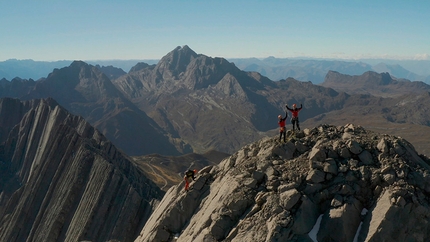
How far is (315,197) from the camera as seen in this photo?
2270 cm

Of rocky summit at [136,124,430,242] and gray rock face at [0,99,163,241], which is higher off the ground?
rocky summit at [136,124,430,242]

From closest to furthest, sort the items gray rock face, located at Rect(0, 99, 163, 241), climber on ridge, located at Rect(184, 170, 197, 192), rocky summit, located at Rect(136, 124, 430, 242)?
rocky summit, located at Rect(136, 124, 430, 242)
climber on ridge, located at Rect(184, 170, 197, 192)
gray rock face, located at Rect(0, 99, 163, 241)

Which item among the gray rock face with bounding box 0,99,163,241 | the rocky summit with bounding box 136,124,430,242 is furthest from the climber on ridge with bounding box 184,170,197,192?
the gray rock face with bounding box 0,99,163,241

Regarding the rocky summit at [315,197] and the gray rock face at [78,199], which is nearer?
the rocky summit at [315,197]

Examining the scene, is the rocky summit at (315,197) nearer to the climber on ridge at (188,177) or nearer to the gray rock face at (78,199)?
the climber on ridge at (188,177)

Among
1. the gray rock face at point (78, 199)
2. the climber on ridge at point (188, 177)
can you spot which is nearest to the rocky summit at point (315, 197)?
the climber on ridge at point (188, 177)

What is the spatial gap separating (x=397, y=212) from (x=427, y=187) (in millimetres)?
3093

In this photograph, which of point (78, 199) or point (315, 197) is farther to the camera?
point (78, 199)

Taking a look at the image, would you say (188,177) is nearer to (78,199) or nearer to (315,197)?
(315,197)

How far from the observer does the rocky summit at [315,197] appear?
20.7 m

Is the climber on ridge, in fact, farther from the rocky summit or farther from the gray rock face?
the gray rock face

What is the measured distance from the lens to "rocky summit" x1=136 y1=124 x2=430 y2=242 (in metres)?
20.7

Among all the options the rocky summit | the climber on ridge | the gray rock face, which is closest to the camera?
the rocky summit

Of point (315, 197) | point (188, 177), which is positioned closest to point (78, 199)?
point (188, 177)
